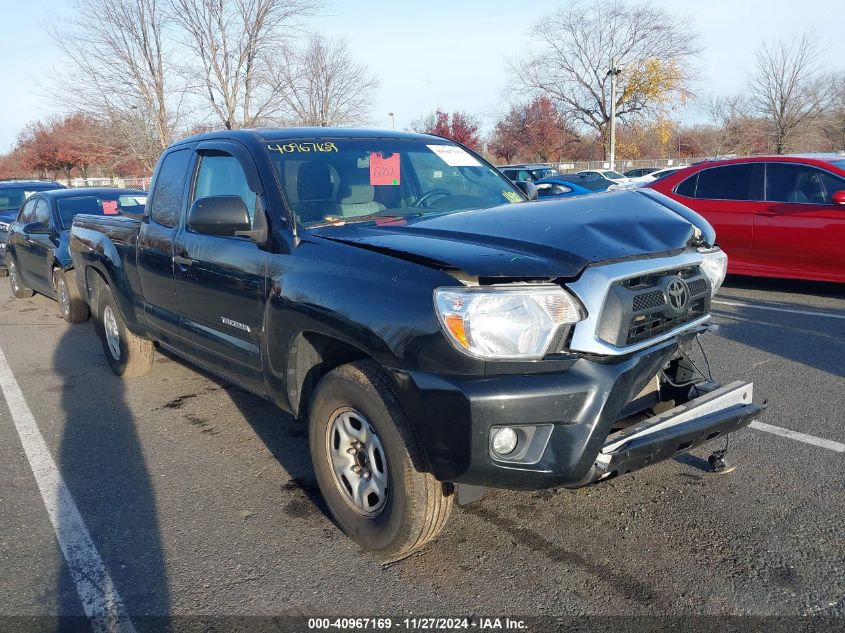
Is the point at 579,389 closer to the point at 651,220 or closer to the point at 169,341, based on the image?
the point at 651,220

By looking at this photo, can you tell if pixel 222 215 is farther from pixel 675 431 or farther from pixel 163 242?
pixel 675 431

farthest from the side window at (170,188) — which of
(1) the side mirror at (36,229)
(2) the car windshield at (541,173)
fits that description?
(2) the car windshield at (541,173)

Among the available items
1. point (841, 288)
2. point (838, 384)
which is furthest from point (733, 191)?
point (838, 384)

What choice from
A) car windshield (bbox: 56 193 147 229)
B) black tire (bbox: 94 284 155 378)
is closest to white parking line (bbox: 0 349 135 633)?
black tire (bbox: 94 284 155 378)

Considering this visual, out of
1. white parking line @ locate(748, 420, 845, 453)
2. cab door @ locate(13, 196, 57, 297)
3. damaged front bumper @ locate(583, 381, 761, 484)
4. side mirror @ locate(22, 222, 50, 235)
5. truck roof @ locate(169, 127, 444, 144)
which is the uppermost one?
truck roof @ locate(169, 127, 444, 144)

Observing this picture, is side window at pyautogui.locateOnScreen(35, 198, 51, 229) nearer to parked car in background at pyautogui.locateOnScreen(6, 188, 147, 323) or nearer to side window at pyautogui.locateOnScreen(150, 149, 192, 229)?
parked car in background at pyautogui.locateOnScreen(6, 188, 147, 323)

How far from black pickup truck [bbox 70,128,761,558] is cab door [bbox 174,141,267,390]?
15 mm

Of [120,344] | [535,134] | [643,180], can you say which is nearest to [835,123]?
[535,134]

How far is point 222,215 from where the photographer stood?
Answer: 3412 millimetres

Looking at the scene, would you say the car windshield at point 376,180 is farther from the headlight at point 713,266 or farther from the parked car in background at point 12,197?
the parked car in background at point 12,197

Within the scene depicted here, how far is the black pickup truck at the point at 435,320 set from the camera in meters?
2.53

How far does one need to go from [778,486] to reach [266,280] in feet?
9.07

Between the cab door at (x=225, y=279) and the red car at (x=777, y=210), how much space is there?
651cm

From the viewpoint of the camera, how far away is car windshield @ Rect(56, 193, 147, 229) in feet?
28.5
